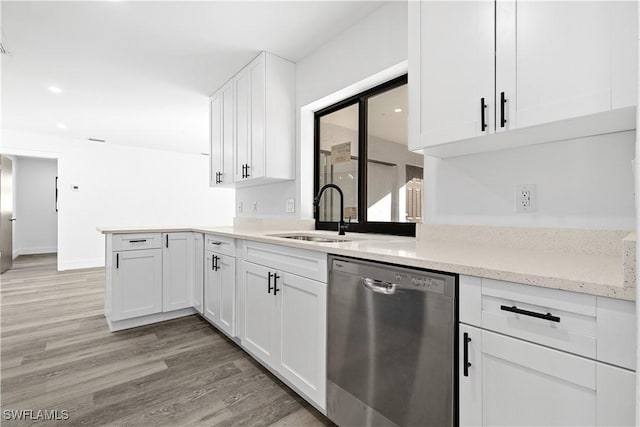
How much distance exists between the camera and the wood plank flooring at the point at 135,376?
160cm

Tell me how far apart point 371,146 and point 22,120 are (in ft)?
17.3

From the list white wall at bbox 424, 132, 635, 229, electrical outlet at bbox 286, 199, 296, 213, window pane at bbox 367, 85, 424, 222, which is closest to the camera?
white wall at bbox 424, 132, 635, 229

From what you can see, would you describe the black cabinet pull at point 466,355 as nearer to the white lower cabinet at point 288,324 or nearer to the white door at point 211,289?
the white lower cabinet at point 288,324

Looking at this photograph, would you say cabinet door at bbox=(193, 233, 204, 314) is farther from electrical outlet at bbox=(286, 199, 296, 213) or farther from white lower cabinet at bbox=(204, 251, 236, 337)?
electrical outlet at bbox=(286, 199, 296, 213)

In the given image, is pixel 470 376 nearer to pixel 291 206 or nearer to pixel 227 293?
pixel 227 293

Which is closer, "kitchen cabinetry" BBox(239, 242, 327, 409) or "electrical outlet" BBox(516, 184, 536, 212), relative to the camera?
"electrical outlet" BBox(516, 184, 536, 212)

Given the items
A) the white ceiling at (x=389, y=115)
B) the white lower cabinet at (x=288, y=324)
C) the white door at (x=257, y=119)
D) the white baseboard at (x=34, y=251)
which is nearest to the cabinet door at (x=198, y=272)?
the white door at (x=257, y=119)

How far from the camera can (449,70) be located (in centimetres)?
137

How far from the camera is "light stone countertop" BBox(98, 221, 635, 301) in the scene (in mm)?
770

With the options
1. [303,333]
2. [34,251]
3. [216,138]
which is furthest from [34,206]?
[303,333]

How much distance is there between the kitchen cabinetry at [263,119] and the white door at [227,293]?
2.68ft

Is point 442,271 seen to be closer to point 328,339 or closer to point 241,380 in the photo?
point 328,339

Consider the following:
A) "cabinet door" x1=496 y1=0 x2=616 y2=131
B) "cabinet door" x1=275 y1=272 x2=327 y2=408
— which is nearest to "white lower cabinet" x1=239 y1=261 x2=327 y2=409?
"cabinet door" x1=275 y1=272 x2=327 y2=408

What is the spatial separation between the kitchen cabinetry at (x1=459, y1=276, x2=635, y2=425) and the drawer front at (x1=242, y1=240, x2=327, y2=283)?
0.71 m
